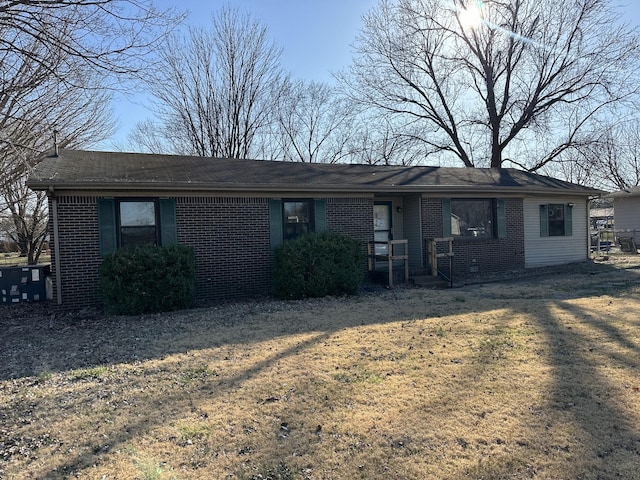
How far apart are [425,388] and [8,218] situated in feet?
66.4

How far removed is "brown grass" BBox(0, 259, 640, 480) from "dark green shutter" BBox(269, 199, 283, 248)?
348 cm

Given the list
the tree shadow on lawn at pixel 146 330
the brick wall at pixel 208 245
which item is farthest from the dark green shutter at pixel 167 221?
the tree shadow on lawn at pixel 146 330

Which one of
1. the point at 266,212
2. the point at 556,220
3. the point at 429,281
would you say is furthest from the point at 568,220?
the point at 266,212

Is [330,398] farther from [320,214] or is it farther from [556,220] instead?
[556,220]

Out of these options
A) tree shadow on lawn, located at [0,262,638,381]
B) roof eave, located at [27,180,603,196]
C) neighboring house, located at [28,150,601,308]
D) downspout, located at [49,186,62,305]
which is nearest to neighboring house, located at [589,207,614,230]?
neighboring house, located at [28,150,601,308]

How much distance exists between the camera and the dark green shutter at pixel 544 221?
14.7 meters

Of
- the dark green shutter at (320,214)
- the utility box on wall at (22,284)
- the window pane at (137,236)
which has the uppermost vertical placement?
the dark green shutter at (320,214)

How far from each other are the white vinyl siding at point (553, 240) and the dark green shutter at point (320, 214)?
22.5 feet

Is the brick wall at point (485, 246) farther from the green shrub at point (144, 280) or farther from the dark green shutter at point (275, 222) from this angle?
the green shrub at point (144, 280)

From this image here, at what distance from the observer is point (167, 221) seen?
32.6ft

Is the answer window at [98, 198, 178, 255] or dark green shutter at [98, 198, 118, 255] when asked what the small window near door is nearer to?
window at [98, 198, 178, 255]

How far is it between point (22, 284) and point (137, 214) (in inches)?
120

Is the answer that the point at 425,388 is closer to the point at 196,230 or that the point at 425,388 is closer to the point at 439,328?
the point at 439,328

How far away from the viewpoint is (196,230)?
403 inches
